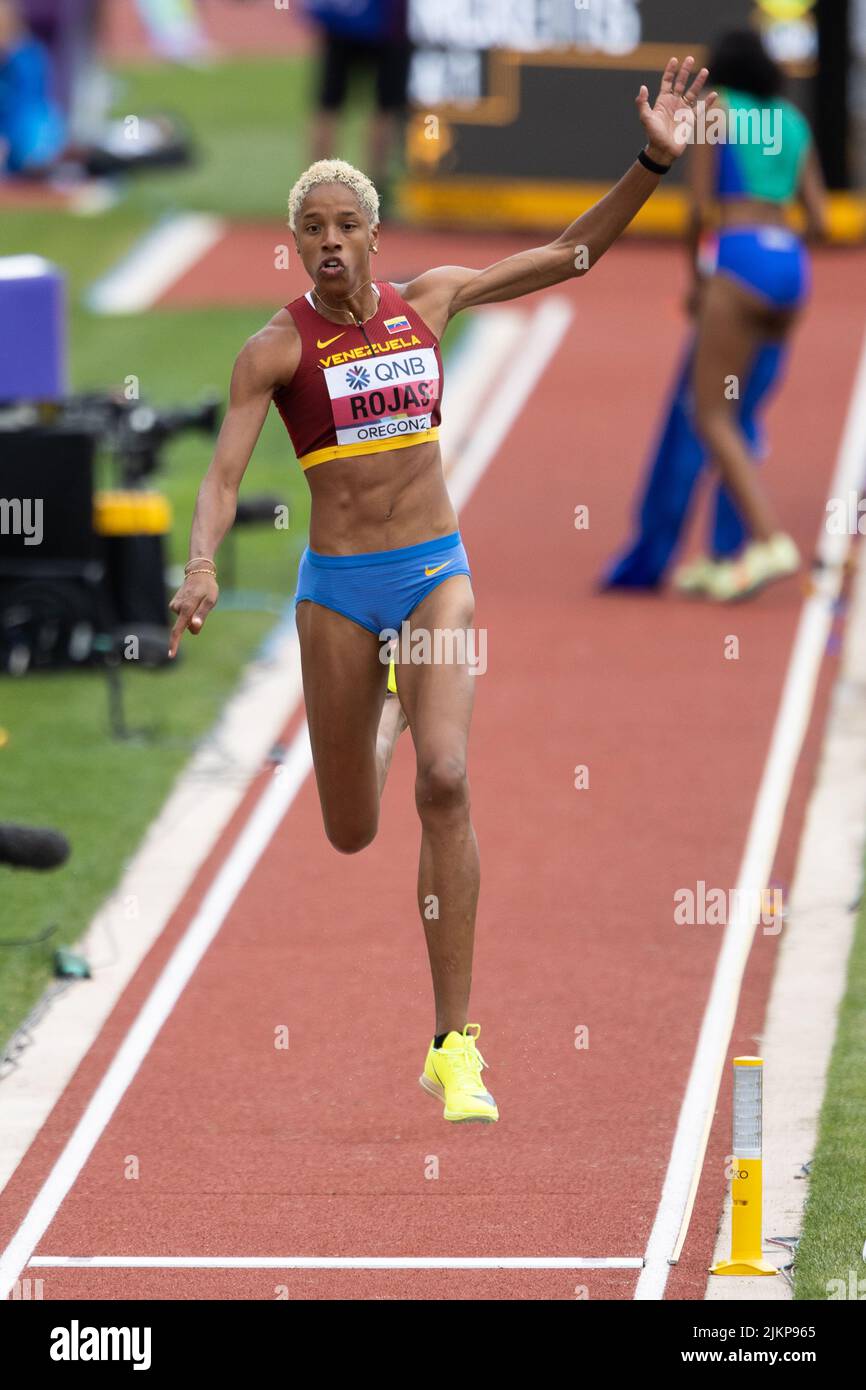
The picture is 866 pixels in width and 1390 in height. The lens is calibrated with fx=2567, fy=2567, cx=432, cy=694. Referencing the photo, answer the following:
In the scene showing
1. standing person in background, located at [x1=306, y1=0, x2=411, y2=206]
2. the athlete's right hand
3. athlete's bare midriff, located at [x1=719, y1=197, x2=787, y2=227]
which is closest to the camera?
the athlete's right hand

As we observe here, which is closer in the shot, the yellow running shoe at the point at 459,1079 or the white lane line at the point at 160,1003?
the yellow running shoe at the point at 459,1079

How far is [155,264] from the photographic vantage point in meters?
24.0

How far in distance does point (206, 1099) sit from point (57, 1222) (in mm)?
1007

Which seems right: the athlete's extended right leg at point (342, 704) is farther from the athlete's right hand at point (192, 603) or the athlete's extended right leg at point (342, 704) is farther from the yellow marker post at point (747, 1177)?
the yellow marker post at point (747, 1177)

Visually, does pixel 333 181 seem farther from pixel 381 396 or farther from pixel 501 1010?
pixel 501 1010

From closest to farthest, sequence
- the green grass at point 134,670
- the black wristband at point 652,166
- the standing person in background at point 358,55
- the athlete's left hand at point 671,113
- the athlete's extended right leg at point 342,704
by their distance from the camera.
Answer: the athlete's left hand at point 671,113 → the black wristband at point 652,166 → the athlete's extended right leg at point 342,704 → the green grass at point 134,670 → the standing person in background at point 358,55

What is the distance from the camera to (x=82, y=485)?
13234 millimetres

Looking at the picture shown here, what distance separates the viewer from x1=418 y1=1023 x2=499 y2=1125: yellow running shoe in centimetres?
704

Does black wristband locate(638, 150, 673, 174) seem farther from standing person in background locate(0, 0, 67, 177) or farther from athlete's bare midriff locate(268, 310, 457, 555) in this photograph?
standing person in background locate(0, 0, 67, 177)

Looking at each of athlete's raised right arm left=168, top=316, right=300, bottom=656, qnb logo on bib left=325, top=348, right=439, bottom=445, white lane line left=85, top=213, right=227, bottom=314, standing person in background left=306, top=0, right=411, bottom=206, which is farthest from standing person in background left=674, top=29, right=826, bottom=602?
standing person in background left=306, top=0, right=411, bottom=206

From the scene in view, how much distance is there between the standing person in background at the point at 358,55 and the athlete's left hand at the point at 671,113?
16153 mm

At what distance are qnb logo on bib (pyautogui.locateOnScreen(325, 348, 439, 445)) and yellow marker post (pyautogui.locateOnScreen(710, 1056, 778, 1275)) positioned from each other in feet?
6.63

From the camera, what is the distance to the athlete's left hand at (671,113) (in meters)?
7.19

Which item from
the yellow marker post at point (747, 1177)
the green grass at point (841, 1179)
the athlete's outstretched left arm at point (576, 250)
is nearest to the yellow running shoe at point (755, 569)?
the green grass at point (841, 1179)
